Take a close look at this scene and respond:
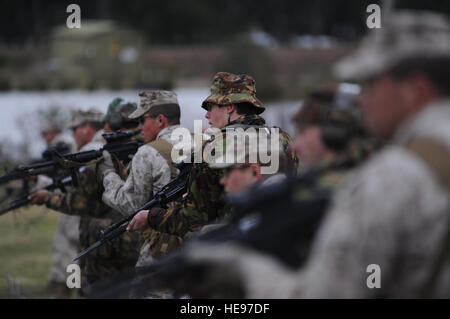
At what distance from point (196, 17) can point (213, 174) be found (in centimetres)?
3921

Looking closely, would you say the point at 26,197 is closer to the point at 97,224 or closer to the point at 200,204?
the point at 97,224

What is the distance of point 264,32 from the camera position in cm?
4784

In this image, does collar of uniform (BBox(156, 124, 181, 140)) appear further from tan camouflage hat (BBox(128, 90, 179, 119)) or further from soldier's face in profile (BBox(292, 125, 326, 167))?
soldier's face in profile (BBox(292, 125, 326, 167))

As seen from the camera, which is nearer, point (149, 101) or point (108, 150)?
point (149, 101)

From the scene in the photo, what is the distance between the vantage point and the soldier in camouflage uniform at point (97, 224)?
6152mm

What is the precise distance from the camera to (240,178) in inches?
139

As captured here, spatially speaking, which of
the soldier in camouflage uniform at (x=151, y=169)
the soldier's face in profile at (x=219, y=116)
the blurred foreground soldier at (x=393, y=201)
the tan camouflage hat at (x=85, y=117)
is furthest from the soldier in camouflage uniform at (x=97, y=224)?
the blurred foreground soldier at (x=393, y=201)

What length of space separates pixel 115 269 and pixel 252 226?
4169 mm

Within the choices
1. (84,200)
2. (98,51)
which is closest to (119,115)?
(84,200)

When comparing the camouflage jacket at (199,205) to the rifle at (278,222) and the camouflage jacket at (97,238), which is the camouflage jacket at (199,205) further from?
the camouflage jacket at (97,238)

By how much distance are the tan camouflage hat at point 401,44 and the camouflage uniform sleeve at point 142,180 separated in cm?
294

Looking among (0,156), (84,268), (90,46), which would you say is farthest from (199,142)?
(90,46)

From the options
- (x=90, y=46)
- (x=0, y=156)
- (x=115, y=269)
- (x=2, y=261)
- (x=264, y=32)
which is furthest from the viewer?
(x=264, y=32)
